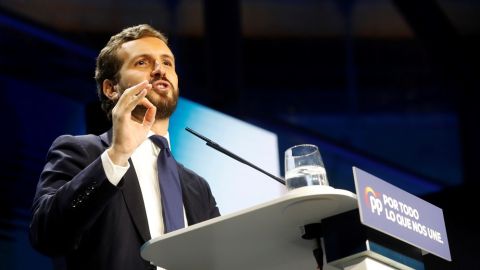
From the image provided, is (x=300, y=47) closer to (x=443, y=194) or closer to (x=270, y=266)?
(x=443, y=194)

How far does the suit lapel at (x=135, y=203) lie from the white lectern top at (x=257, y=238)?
192 millimetres

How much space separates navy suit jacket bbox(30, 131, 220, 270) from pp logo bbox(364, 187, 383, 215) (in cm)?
61

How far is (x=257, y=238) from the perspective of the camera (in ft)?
6.59

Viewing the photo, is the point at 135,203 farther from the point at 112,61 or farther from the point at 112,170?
the point at 112,61

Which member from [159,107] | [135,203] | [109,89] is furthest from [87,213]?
[109,89]

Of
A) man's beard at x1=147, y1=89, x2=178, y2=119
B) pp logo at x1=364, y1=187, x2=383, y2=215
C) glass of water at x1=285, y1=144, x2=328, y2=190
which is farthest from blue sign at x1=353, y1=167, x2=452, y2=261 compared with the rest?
man's beard at x1=147, y1=89, x2=178, y2=119

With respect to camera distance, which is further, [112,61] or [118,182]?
[112,61]

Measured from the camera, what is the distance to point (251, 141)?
367 centimetres

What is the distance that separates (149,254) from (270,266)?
0.98ft

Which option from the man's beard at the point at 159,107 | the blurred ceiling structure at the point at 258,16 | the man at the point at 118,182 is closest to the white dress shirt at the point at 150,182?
the man at the point at 118,182

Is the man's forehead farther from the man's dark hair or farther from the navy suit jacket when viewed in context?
the navy suit jacket

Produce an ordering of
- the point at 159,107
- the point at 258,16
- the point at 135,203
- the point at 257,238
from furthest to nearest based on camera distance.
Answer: the point at 258,16 < the point at 159,107 < the point at 135,203 < the point at 257,238

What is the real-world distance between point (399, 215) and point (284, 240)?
28 centimetres

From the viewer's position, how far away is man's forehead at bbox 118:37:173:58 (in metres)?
2.74
